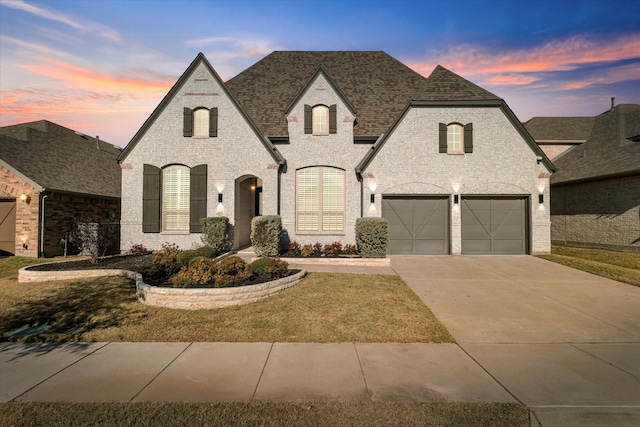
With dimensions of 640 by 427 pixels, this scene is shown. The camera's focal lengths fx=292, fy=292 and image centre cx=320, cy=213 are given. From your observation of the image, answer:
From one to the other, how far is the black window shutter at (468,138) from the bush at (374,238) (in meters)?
6.03

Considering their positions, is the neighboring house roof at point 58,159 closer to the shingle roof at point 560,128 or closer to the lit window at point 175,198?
the lit window at point 175,198

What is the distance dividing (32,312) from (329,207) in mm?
10714

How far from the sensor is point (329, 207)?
564 inches

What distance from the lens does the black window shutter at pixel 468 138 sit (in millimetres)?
13781

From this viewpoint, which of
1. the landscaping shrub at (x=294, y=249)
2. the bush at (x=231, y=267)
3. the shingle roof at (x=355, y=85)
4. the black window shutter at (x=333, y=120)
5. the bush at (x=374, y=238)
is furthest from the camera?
the shingle roof at (x=355, y=85)

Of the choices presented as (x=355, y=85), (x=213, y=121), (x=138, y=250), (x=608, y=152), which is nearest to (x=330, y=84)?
(x=355, y=85)

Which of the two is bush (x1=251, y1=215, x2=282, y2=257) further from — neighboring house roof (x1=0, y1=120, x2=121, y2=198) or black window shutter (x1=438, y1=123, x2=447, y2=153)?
neighboring house roof (x1=0, y1=120, x2=121, y2=198)

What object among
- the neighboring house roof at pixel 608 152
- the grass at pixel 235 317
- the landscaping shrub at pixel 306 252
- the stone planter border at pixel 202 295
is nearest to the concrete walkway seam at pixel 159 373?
the grass at pixel 235 317

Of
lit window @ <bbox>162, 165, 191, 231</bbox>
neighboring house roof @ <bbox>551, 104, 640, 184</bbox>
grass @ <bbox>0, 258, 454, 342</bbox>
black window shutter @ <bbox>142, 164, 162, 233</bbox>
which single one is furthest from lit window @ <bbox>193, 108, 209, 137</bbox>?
neighboring house roof @ <bbox>551, 104, 640, 184</bbox>

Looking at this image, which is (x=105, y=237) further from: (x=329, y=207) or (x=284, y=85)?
(x=284, y=85)

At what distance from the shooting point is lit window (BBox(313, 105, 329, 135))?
1440 centimetres

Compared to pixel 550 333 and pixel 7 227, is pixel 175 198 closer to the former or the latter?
pixel 7 227

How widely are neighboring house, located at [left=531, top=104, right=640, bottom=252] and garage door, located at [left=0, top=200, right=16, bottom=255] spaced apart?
29.3 meters

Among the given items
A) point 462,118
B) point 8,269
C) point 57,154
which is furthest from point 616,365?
point 57,154
